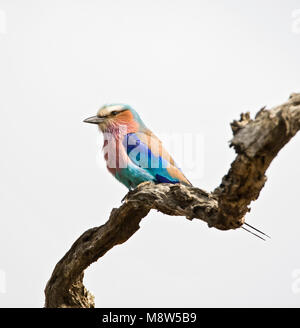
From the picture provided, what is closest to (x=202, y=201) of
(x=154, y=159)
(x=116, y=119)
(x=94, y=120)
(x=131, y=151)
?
(x=154, y=159)

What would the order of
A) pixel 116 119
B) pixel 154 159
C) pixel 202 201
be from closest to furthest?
pixel 202 201
pixel 154 159
pixel 116 119

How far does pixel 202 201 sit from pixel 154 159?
5.74 ft

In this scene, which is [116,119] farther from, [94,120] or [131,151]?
[131,151]

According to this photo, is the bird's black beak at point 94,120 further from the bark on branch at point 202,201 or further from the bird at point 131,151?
the bark on branch at point 202,201

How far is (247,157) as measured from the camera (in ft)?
11.1

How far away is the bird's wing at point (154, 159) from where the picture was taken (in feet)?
19.6

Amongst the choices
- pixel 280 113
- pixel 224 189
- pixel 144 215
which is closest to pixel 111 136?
pixel 144 215

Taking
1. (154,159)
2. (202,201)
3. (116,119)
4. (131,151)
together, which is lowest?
(202,201)

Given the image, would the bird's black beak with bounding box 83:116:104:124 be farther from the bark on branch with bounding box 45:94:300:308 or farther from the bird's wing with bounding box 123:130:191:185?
the bark on branch with bounding box 45:94:300:308

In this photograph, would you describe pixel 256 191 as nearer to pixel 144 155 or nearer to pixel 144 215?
pixel 144 215

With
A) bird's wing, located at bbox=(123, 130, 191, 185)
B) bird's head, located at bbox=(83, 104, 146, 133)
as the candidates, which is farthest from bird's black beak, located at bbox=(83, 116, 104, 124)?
bird's wing, located at bbox=(123, 130, 191, 185)

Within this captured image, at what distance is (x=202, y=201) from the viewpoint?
432 cm

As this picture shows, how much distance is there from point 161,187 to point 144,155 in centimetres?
123
